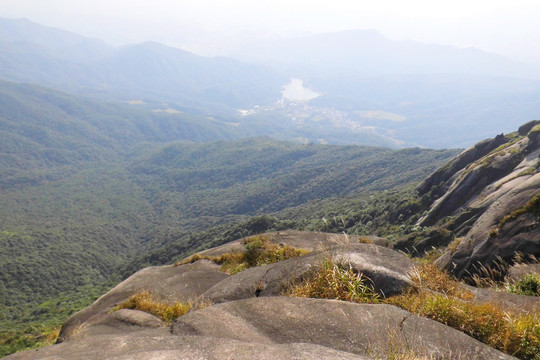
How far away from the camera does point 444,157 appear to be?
166 metres

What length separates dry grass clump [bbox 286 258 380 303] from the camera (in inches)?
305

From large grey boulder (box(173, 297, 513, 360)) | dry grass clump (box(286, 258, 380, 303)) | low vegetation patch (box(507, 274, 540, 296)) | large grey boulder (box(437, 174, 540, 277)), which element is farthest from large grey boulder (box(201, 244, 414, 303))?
large grey boulder (box(437, 174, 540, 277))

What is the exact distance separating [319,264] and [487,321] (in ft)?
12.3

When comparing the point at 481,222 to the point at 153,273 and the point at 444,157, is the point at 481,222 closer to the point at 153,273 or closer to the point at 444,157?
the point at 153,273

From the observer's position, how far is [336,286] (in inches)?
310

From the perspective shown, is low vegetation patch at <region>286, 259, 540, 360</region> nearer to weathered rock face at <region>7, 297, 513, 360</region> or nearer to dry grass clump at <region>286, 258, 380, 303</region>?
dry grass clump at <region>286, 258, 380, 303</region>

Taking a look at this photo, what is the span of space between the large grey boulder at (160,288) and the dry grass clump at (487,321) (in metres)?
8.38

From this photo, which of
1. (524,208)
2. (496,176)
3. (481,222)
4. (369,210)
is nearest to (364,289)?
(524,208)

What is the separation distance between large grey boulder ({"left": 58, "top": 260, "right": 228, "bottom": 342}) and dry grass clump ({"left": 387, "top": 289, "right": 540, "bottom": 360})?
27.5 ft

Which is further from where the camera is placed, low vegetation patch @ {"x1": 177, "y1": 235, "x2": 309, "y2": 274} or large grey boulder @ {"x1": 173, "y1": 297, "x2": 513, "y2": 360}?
low vegetation patch @ {"x1": 177, "y1": 235, "x2": 309, "y2": 274}

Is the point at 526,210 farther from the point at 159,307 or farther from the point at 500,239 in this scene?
the point at 159,307

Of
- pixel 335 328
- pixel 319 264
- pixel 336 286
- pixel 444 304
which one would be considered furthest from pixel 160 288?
pixel 444 304

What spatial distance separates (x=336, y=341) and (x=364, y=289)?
2204mm

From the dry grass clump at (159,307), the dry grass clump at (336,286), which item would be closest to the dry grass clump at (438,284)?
the dry grass clump at (336,286)
